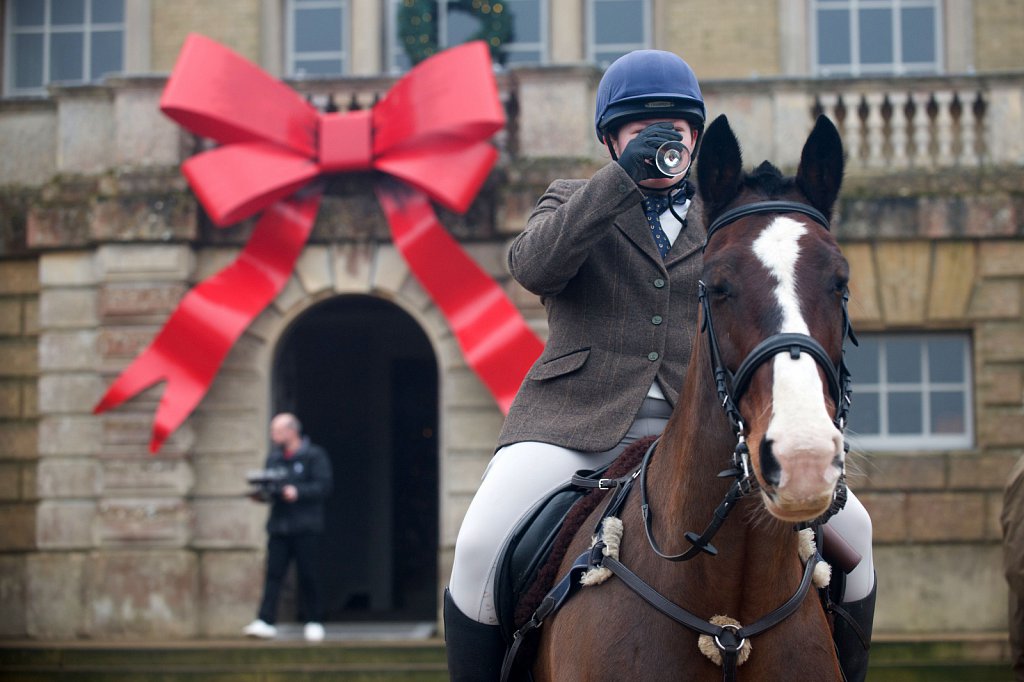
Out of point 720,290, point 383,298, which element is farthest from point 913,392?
point 720,290

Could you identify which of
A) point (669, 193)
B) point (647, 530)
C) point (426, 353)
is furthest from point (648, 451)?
point (426, 353)

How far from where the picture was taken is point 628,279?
385 cm

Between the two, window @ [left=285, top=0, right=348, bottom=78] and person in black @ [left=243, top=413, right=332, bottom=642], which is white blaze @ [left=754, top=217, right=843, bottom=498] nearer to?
person in black @ [left=243, top=413, right=332, bottom=642]

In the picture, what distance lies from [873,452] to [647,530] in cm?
1172

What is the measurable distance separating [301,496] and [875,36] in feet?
28.2

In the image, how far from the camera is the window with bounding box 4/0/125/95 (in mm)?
16766

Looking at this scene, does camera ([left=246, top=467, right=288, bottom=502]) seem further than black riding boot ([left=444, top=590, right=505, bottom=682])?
Yes

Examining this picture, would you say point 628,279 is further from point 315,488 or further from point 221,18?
point 221,18

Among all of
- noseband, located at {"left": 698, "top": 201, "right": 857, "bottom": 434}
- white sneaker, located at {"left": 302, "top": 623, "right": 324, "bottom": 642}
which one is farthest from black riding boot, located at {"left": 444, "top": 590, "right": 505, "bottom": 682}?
white sneaker, located at {"left": 302, "top": 623, "right": 324, "bottom": 642}

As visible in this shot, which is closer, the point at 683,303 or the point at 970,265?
the point at 683,303

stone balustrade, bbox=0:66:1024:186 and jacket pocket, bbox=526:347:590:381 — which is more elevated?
stone balustrade, bbox=0:66:1024:186

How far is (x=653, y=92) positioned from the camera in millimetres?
3762

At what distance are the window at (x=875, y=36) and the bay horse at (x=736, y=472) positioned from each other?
1349cm

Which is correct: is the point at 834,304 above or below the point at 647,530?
above
